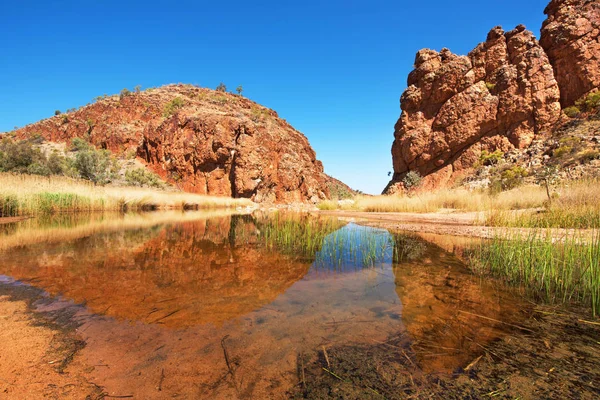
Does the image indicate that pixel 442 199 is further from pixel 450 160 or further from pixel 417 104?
pixel 417 104

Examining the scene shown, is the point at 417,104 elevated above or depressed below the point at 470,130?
above

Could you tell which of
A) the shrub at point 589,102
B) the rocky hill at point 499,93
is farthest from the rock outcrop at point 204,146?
the shrub at point 589,102

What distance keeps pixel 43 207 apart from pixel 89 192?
2.86 metres

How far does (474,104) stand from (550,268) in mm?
32027

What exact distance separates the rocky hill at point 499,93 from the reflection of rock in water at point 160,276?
3054 cm

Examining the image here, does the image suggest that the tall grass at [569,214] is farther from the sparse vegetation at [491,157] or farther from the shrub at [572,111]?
the shrub at [572,111]

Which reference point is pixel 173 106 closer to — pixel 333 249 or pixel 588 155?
pixel 333 249

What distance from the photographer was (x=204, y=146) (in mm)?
30328

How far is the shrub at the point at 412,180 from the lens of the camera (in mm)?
32612

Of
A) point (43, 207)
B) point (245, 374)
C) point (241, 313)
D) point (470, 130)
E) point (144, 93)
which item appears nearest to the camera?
point (245, 374)

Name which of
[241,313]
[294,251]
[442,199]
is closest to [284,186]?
[442,199]

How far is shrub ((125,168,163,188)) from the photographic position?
2711cm

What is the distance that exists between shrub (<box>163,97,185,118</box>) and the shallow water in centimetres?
3654

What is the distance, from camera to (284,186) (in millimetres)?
31812
